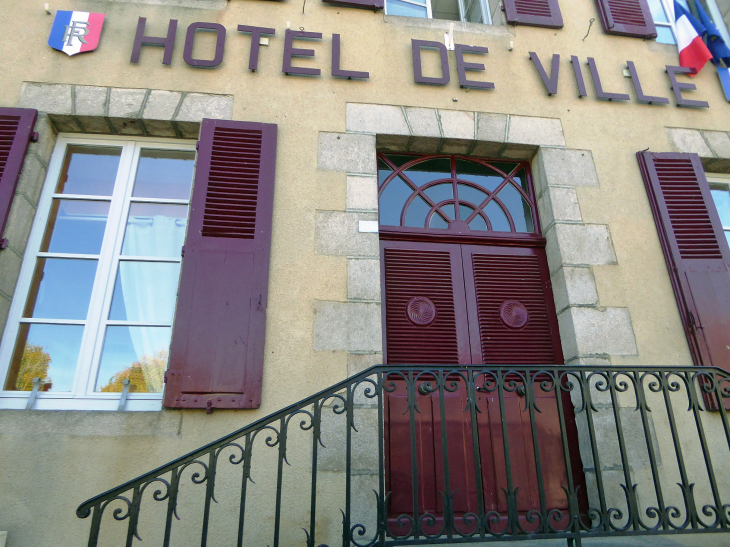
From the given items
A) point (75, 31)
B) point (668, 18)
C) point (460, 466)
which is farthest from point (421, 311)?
point (668, 18)

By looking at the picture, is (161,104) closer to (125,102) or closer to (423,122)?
(125,102)

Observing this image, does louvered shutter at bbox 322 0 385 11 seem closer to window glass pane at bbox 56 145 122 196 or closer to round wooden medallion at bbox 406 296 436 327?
window glass pane at bbox 56 145 122 196

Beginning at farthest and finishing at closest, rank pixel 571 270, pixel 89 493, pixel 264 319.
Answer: pixel 571 270 → pixel 264 319 → pixel 89 493

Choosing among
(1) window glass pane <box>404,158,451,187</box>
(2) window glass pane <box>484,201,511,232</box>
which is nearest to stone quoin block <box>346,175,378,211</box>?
(1) window glass pane <box>404,158,451,187</box>

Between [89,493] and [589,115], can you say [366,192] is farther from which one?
[89,493]

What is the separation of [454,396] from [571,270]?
4.16ft

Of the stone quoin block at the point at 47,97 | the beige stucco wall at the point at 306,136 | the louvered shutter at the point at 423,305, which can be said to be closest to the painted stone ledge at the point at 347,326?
the beige stucco wall at the point at 306,136

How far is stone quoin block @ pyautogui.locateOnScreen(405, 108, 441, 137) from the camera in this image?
13.6ft

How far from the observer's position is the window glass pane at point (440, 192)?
13.9ft

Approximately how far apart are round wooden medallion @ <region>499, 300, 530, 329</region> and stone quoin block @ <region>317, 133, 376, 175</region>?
4.60ft

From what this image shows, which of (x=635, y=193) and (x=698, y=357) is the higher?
(x=635, y=193)

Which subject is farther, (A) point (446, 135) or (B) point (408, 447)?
(A) point (446, 135)

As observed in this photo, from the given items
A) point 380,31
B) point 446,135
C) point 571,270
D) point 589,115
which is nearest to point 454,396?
point 571,270

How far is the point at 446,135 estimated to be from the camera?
416cm
